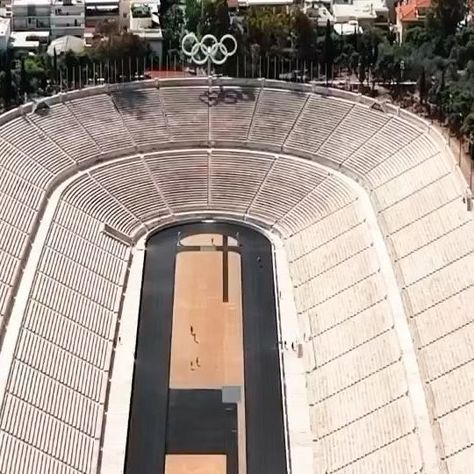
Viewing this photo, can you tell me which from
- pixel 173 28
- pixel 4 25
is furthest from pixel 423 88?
pixel 4 25

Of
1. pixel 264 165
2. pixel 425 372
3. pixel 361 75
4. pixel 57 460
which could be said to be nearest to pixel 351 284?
pixel 425 372

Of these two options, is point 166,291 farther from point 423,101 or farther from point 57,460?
point 423,101

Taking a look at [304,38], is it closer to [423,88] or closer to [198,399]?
[423,88]

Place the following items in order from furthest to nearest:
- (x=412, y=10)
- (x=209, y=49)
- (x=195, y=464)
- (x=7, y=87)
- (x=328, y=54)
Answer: (x=412, y=10)
(x=328, y=54)
(x=209, y=49)
(x=7, y=87)
(x=195, y=464)

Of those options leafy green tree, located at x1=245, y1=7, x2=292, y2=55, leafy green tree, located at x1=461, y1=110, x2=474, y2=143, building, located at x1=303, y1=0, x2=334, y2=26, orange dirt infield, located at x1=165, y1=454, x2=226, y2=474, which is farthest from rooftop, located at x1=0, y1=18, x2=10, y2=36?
orange dirt infield, located at x1=165, y1=454, x2=226, y2=474

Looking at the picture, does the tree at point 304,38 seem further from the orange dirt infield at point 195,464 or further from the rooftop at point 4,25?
the orange dirt infield at point 195,464

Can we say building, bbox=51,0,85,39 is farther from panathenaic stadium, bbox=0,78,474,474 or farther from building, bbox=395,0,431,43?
building, bbox=395,0,431,43
